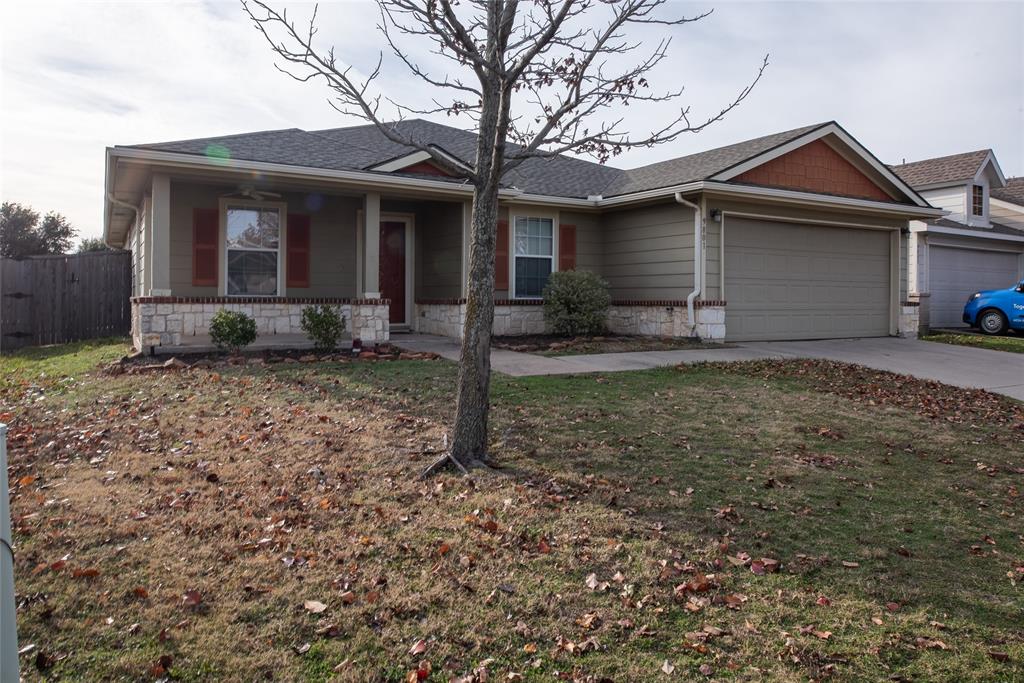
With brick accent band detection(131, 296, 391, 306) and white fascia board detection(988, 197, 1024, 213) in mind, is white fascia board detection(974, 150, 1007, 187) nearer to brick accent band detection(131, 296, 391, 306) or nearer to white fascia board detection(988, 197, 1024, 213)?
white fascia board detection(988, 197, 1024, 213)

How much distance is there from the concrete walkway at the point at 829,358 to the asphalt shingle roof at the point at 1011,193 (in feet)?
44.1

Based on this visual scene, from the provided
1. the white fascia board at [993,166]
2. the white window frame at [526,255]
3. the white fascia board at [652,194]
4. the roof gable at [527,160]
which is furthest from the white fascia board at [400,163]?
the white fascia board at [993,166]

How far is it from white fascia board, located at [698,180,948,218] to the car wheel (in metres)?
3.91

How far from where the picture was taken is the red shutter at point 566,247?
49.1 ft

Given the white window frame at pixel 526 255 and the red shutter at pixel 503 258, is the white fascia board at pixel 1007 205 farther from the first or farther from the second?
the red shutter at pixel 503 258

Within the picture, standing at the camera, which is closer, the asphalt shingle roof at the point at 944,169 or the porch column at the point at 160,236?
the porch column at the point at 160,236

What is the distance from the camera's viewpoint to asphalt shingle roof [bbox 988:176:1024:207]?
2395 centimetres

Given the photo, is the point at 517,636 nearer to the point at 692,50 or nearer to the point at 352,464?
the point at 352,464

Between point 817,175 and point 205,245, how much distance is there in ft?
38.3

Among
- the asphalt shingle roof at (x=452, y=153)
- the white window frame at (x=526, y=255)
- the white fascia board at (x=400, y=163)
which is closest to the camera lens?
the asphalt shingle roof at (x=452, y=153)

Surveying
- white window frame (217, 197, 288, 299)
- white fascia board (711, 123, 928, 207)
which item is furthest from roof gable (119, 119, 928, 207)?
white window frame (217, 197, 288, 299)

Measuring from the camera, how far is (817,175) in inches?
577

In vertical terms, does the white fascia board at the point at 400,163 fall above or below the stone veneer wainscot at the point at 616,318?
above

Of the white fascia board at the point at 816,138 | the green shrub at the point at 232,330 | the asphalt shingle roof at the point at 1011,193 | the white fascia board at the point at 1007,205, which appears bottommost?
the green shrub at the point at 232,330
